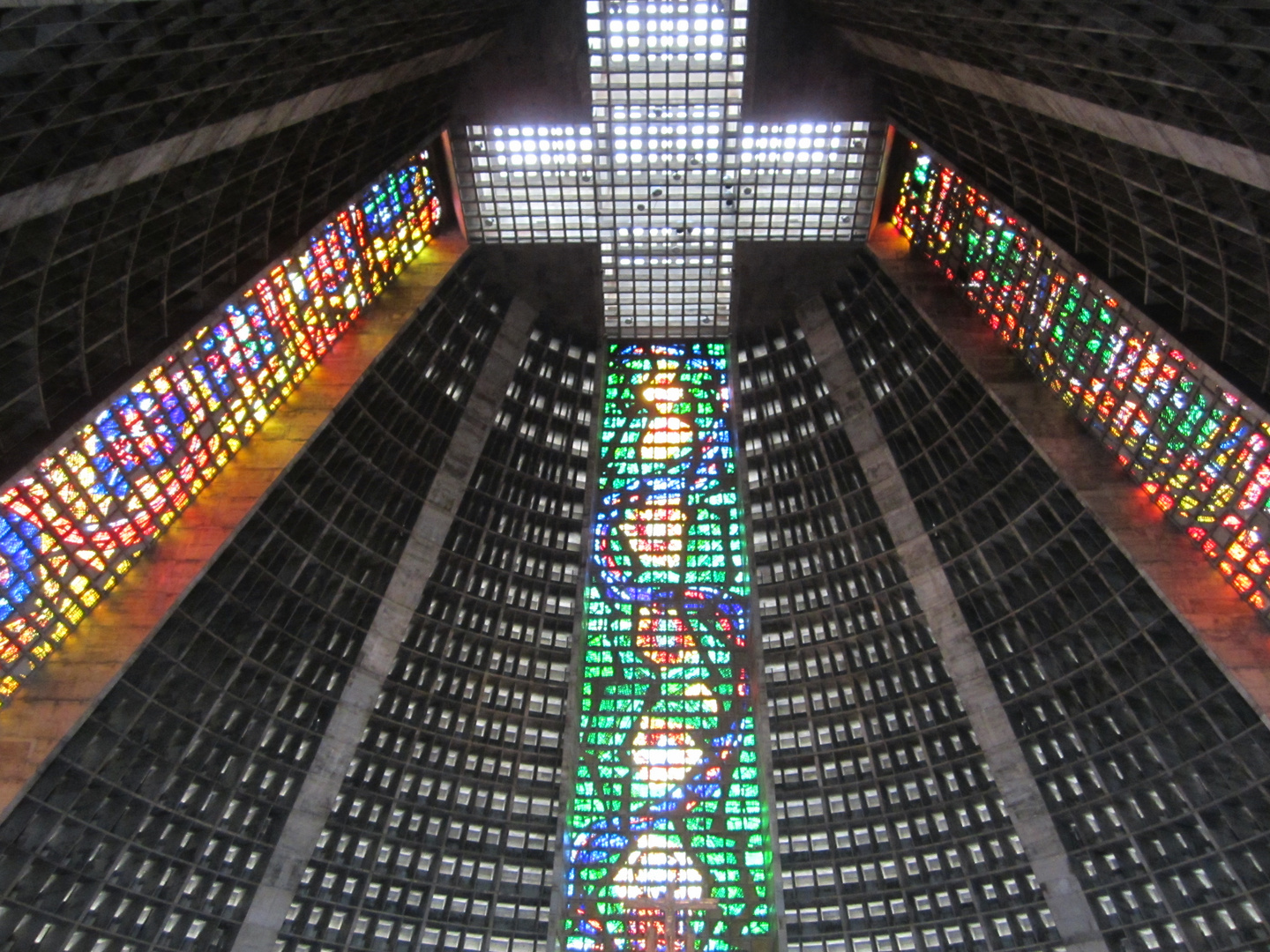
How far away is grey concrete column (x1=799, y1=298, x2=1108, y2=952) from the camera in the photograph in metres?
35.8

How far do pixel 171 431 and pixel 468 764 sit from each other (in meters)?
16.9

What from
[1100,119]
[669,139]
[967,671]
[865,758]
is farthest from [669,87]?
[865,758]

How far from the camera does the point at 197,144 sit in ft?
94.8

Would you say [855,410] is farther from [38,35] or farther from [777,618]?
[38,35]

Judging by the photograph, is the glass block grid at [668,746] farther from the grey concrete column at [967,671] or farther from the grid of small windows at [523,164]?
the grid of small windows at [523,164]

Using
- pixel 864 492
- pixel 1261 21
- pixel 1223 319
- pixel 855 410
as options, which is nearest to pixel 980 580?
pixel 864 492

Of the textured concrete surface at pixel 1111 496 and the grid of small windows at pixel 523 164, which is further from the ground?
the grid of small windows at pixel 523 164

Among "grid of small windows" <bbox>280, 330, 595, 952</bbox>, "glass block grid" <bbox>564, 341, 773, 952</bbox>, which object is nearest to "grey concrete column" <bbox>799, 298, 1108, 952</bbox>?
"glass block grid" <bbox>564, 341, 773, 952</bbox>

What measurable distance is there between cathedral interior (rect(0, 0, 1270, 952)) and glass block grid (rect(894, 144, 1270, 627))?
0.65 ft

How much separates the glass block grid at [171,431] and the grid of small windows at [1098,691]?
23845 millimetres

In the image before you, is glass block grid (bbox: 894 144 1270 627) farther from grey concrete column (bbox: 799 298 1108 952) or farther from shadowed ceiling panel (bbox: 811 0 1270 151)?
shadowed ceiling panel (bbox: 811 0 1270 151)

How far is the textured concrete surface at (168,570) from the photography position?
Result: 30.4m

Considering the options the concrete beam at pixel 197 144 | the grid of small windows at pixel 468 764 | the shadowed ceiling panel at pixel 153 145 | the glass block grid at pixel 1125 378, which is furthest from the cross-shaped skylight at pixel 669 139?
the grid of small windows at pixel 468 764

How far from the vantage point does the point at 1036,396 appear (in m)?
41.1
